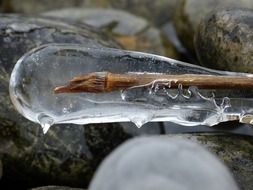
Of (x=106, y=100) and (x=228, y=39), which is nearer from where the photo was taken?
(x=106, y=100)

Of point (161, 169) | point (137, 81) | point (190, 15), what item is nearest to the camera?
point (161, 169)

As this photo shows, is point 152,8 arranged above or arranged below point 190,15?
above

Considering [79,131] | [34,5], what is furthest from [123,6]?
[79,131]

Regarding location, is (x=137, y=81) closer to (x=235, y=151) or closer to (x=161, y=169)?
(x=235, y=151)

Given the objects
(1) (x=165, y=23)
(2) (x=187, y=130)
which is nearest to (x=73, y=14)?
(1) (x=165, y=23)

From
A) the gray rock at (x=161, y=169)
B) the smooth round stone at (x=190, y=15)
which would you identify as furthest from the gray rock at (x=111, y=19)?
the gray rock at (x=161, y=169)

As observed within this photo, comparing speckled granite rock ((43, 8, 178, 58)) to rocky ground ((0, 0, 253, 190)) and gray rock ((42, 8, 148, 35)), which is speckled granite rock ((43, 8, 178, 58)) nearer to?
gray rock ((42, 8, 148, 35))

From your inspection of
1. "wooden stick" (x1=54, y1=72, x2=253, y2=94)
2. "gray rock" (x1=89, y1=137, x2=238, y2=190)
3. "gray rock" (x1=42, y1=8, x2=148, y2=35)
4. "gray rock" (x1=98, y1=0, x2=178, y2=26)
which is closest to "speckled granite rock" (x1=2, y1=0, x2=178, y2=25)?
"gray rock" (x1=98, y1=0, x2=178, y2=26)

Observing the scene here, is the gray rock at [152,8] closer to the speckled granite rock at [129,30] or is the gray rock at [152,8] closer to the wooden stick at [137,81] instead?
the speckled granite rock at [129,30]
